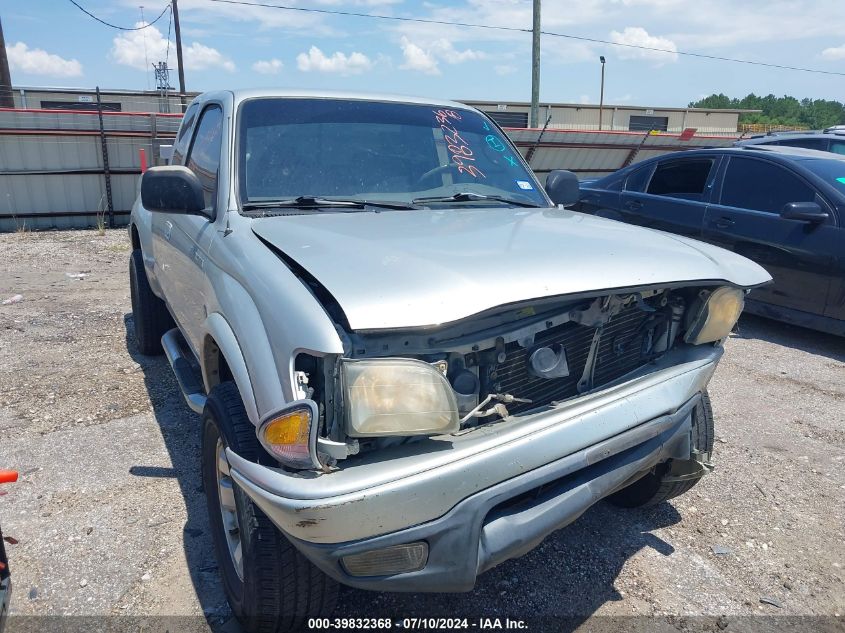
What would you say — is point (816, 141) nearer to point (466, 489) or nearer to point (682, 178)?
point (682, 178)

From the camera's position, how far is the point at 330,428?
186 cm

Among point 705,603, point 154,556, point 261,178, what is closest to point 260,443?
point 154,556

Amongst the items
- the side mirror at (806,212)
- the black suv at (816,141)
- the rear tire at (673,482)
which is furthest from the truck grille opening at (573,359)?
the black suv at (816,141)

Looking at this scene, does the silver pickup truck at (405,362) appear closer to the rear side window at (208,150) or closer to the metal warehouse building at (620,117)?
the rear side window at (208,150)

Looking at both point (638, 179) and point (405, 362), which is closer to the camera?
point (405, 362)

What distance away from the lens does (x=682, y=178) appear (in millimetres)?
6914

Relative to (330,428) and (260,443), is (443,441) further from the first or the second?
(260,443)

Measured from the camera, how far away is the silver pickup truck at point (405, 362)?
72.5 inches

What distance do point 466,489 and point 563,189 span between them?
241 centimetres

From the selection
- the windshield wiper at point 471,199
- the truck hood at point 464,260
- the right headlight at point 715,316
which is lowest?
the right headlight at point 715,316

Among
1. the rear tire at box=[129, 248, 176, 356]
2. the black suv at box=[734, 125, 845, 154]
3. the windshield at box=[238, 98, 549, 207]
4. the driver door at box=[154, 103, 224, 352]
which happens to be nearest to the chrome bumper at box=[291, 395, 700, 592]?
the driver door at box=[154, 103, 224, 352]

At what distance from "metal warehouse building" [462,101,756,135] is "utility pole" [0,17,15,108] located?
52.7ft

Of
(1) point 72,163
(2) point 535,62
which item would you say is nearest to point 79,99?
(1) point 72,163

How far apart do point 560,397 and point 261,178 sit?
1.60 meters
